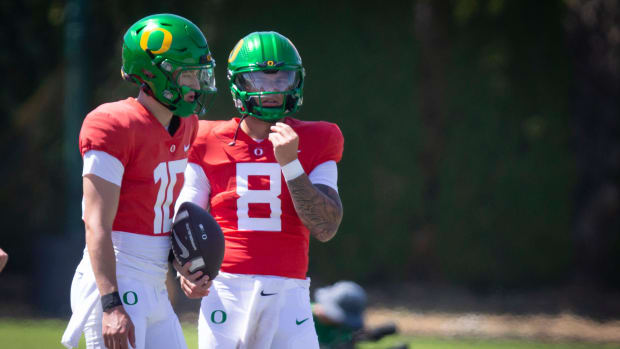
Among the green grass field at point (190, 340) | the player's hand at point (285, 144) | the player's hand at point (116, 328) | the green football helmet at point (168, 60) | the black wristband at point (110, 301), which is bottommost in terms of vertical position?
the green grass field at point (190, 340)

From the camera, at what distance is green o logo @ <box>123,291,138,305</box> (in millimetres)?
3295

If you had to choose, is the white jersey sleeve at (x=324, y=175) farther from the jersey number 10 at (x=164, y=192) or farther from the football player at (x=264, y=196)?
the jersey number 10 at (x=164, y=192)

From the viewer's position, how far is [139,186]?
11.1ft

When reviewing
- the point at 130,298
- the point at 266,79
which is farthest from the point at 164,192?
the point at 266,79

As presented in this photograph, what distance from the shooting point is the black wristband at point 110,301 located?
313 cm

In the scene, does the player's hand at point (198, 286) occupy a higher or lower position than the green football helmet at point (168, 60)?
lower

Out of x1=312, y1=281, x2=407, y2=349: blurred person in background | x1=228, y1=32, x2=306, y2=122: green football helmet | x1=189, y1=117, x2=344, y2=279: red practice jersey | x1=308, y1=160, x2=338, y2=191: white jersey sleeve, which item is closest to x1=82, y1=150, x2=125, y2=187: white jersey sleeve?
x1=189, y1=117, x2=344, y2=279: red practice jersey

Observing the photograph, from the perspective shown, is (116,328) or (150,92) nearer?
(116,328)

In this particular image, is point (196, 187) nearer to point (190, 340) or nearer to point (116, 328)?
point (116, 328)

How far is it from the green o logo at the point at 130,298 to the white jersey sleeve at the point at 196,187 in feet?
2.03

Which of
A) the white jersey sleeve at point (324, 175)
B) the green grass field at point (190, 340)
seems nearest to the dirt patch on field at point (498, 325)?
the green grass field at point (190, 340)

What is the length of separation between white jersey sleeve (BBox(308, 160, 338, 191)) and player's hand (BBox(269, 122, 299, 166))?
0.24 meters

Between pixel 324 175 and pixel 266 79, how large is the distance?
498mm

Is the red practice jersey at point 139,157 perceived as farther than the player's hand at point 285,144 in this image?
No
